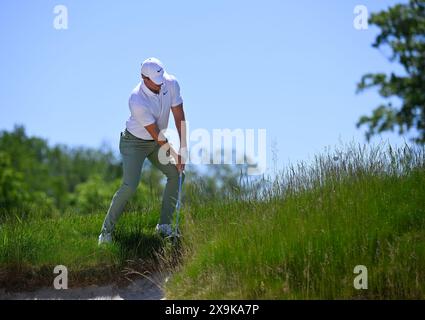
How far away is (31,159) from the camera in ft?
175

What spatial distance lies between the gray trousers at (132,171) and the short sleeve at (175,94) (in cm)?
60

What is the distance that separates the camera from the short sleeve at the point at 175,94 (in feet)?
31.9

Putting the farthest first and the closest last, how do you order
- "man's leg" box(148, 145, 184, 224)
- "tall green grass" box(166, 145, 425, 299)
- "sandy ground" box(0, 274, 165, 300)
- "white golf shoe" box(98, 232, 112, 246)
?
"man's leg" box(148, 145, 184, 224), "white golf shoe" box(98, 232, 112, 246), "sandy ground" box(0, 274, 165, 300), "tall green grass" box(166, 145, 425, 299)

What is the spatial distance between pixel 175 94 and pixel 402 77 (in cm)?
1242

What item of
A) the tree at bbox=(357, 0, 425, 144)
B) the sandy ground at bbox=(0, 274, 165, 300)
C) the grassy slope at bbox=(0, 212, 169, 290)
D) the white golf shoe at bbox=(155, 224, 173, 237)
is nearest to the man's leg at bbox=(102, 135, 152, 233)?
the grassy slope at bbox=(0, 212, 169, 290)

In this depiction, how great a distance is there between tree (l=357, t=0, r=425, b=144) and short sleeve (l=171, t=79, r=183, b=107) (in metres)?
11.1

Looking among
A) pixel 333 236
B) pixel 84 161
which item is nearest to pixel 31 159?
pixel 84 161

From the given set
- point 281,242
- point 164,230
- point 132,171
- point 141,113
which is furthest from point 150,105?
point 281,242

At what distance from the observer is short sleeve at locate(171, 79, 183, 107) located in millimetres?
9719

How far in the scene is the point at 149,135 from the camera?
968 cm

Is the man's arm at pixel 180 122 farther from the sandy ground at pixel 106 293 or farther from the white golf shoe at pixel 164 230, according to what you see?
the sandy ground at pixel 106 293

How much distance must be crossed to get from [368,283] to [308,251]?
0.72 metres

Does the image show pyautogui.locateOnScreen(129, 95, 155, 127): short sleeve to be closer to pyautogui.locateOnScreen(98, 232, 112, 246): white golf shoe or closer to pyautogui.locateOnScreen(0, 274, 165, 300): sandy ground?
pyautogui.locateOnScreen(98, 232, 112, 246): white golf shoe
